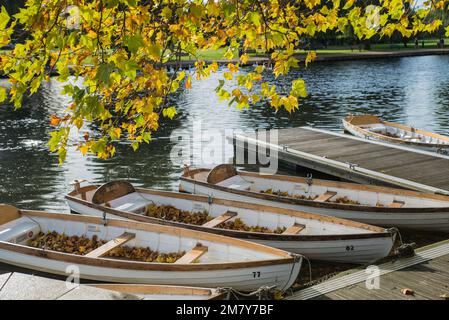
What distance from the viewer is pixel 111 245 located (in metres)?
13.5

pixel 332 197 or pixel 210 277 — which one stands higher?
pixel 332 197

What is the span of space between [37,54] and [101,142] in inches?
63.6

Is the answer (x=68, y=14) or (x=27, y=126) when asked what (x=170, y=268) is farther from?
(x=27, y=126)

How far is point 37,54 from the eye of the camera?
754cm

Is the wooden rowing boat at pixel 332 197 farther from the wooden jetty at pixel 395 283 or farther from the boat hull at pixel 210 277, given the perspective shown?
the boat hull at pixel 210 277

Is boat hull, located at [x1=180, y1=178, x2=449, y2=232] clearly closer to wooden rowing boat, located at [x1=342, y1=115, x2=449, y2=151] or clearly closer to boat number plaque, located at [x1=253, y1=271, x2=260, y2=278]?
boat number plaque, located at [x1=253, y1=271, x2=260, y2=278]

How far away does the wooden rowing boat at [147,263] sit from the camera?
1155 cm

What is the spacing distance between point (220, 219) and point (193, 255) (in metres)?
2.89

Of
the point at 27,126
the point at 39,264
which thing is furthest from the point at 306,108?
the point at 39,264

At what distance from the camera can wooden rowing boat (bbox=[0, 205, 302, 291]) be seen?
37.9 ft

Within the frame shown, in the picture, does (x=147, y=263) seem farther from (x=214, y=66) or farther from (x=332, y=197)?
(x=332, y=197)

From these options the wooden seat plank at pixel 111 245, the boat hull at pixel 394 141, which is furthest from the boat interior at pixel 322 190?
the boat hull at pixel 394 141

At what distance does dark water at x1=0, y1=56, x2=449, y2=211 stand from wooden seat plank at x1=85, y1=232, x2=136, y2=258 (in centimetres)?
563

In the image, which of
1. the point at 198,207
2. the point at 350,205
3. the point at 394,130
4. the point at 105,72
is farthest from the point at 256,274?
the point at 394,130
